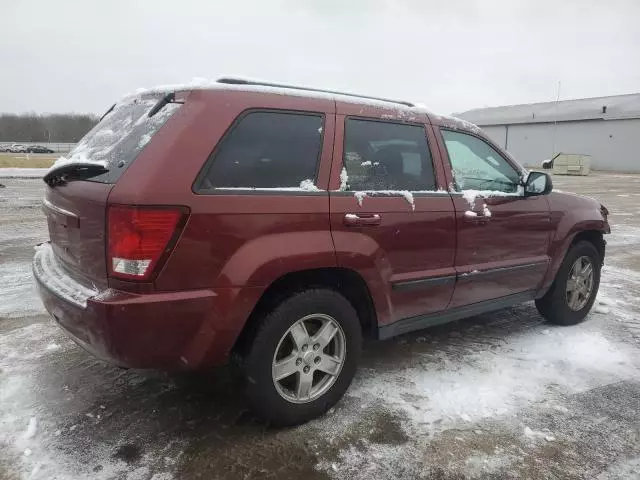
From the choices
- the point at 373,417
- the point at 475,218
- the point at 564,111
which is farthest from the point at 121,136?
the point at 564,111

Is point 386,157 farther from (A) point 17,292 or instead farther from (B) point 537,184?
(A) point 17,292

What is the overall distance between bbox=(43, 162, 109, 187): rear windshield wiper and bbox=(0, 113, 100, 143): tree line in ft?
273

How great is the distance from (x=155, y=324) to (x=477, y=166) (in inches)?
105

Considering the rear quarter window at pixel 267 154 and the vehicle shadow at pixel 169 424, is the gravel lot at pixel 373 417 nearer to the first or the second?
the vehicle shadow at pixel 169 424

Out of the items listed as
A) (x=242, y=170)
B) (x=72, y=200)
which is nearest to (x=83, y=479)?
(x=72, y=200)

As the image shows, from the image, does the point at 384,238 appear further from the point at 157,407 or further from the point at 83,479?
the point at 83,479

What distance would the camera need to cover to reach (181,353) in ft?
8.37

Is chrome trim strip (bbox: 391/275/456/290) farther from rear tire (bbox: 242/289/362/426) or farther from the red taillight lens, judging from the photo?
the red taillight lens

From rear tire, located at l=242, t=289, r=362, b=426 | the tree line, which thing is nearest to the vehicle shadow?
rear tire, located at l=242, t=289, r=362, b=426

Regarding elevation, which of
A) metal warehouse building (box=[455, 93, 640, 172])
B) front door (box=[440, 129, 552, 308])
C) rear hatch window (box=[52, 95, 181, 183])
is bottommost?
front door (box=[440, 129, 552, 308])

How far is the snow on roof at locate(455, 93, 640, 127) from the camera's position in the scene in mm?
45938

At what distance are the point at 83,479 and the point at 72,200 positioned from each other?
54.6 inches

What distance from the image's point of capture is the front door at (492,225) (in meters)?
3.68

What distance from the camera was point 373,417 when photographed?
3.10 meters
